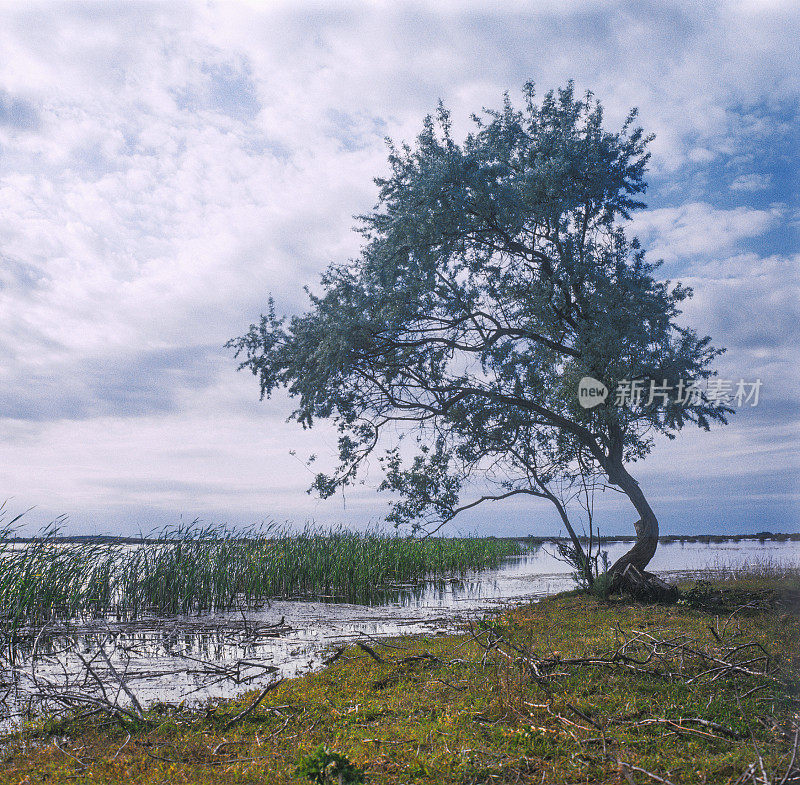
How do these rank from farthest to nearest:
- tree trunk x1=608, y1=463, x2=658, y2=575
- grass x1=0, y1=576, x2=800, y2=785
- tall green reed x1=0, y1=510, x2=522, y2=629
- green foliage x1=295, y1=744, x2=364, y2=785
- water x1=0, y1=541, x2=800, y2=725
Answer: tree trunk x1=608, y1=463, x2=658, y2=575, tall green reed x1=0, y1=510, x2=522, y2=629, water x1=0, y1=541, x2=800, y2=725, grass x1=0, y1=576, x2=800, y2=785, green foliage x1=295, y1=744, x2=364, y2=785

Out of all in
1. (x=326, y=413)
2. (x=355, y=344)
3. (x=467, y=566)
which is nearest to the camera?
(x=355, y=344)

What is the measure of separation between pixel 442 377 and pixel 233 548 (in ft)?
24.9

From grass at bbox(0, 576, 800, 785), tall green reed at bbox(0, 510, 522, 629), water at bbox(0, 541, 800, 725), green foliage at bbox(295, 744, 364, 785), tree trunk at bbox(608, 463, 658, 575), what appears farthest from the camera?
tree trunk at bbox(608, 463, 658, 575)

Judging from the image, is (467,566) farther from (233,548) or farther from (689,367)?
(689,367)

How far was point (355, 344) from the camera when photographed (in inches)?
602

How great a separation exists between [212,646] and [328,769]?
25.5ft

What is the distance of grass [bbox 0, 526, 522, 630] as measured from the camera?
13.4m

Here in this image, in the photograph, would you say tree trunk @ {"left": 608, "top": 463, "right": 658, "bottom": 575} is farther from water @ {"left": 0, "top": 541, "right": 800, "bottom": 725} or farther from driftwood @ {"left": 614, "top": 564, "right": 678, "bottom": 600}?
water @ {"left": 0, "top": 541, "right": 800, "bottom": 725}

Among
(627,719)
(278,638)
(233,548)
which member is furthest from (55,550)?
(627,719)

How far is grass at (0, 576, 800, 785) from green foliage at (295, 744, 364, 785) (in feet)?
0.11

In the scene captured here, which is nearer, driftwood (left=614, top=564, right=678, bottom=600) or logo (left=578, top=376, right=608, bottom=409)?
driftwood (left=614, top=564, right=678, bottom=600)

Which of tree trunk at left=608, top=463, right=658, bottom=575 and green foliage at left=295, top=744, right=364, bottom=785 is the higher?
tree trunk at left=608, top=463, right=658, bottom=575

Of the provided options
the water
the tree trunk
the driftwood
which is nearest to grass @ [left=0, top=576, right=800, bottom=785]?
the water

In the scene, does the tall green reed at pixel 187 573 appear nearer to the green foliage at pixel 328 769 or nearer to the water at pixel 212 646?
the water at pixel 212 646
